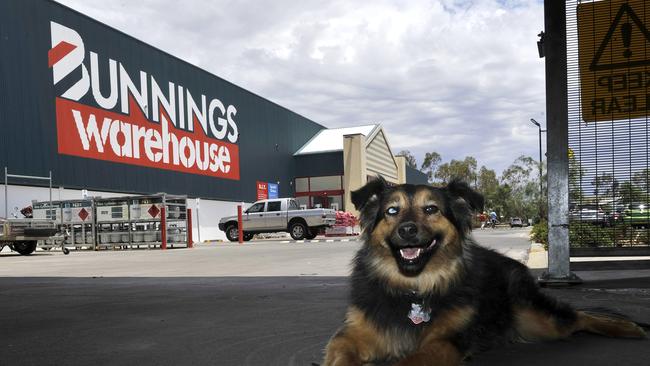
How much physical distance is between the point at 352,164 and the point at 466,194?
46.5 metres

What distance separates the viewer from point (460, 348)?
11.3 ft

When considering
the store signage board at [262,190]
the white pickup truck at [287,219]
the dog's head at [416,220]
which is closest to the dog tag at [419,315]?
the dog's head at [416,220]

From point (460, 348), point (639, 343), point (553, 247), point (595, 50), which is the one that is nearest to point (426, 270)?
point (460, 348)

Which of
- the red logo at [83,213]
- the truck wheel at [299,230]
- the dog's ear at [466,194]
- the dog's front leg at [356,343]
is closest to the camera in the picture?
the dog's front leg at [356,343]

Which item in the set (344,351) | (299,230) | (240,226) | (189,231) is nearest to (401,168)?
(299,230)

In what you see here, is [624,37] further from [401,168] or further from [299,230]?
[401,168]

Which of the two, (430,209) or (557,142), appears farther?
(557,142)

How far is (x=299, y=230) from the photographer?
30.0 metres

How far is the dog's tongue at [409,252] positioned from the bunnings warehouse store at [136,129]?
25.6 meters

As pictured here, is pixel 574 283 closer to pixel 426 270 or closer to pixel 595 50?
pixel 595 50

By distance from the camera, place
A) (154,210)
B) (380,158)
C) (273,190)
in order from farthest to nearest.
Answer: (380,158)
(273,190)
(154,210)

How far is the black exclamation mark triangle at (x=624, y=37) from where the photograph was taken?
8211 millimetres

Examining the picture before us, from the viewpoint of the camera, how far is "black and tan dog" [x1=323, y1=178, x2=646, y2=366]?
3586 mm

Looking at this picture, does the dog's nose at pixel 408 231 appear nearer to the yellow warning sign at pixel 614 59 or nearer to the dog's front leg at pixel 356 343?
the dog's front leg at pixel 356 343
